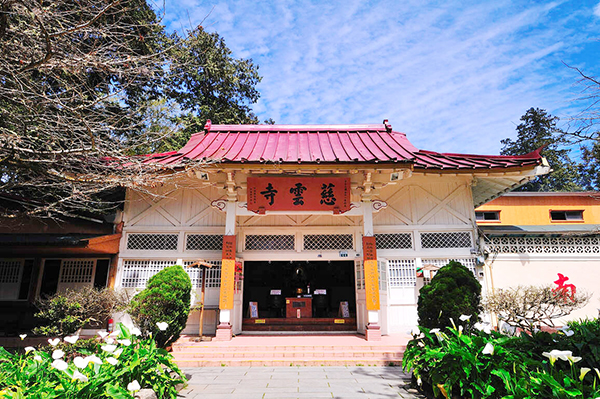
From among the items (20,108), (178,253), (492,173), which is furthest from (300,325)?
(20,108)

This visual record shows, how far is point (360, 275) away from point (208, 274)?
4.33 meters

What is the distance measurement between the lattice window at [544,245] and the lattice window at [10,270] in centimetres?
1343

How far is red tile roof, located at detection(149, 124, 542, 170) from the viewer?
875 cm

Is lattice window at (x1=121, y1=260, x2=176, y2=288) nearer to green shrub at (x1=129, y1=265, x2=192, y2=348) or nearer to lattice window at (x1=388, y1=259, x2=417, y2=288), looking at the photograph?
green shrub at (x1=129, y1=265, x2=192, y2=348)

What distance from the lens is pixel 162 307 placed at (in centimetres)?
700

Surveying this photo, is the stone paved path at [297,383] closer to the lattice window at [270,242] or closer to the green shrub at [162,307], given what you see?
the green shrub at [162,307]

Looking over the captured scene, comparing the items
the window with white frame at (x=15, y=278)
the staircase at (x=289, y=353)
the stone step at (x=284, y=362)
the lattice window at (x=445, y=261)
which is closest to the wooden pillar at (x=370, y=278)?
the staircase at (x=289, y=353)

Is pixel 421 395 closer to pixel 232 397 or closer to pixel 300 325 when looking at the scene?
pixel 232 397

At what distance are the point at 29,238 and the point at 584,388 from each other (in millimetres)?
10810

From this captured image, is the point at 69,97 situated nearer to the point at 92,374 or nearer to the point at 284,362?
the point at 92,374

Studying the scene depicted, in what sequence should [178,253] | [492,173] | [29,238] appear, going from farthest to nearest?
1. [178,253]
2. [492,173]
3. [29,238]

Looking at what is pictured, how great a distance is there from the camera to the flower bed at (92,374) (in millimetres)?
3488

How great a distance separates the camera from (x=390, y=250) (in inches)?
394

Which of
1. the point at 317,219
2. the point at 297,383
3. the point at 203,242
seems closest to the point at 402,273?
the point at 317,219
